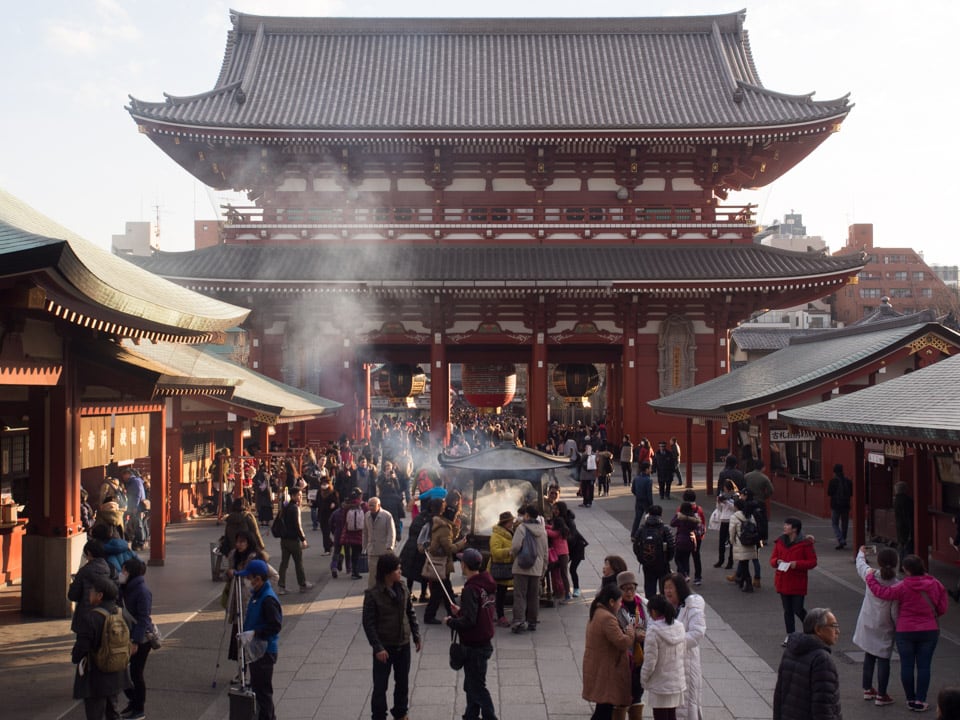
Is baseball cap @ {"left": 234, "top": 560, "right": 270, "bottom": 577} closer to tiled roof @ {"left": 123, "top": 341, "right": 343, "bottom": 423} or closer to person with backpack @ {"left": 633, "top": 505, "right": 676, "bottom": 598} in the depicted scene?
person with backpack @ {"left": 633, "top": 505, "right": 676, "bottom": 598}

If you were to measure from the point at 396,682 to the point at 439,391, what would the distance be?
22979 mm

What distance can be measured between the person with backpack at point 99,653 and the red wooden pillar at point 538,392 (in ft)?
76.0

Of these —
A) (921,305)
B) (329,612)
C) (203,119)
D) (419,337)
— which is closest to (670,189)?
(419,337)

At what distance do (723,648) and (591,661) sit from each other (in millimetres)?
4019

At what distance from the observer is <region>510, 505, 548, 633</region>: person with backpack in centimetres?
1084

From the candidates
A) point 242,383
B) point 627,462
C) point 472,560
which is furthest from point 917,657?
point 627,462

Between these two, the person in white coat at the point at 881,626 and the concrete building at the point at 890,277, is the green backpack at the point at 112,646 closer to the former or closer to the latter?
the person in white coat at the point at 881,626

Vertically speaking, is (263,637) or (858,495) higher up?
(858,495)

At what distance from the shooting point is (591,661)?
7.12 metres

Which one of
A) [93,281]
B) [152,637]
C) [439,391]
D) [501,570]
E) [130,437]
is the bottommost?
[501,570]

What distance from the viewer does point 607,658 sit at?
Answer: 7.07 metres

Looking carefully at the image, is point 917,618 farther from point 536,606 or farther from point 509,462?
point 509,462

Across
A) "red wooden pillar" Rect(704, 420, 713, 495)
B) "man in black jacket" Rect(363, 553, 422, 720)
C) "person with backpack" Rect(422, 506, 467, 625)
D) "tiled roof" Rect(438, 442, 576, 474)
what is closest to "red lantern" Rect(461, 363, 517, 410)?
"red wooden pillar" Rect(704, 420, 713, 495)

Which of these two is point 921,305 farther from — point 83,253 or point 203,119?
point 83,253
